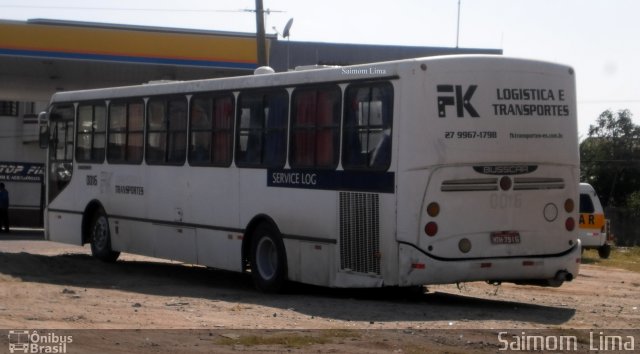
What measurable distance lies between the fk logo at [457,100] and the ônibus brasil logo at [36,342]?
5305 millimetres

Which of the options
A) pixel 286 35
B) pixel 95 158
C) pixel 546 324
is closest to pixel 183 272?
pixel 95 158

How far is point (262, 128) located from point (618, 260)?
56.5 feet

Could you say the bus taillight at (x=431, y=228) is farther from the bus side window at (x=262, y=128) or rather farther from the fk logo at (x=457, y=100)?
the bus side window at (x=262, y=128)

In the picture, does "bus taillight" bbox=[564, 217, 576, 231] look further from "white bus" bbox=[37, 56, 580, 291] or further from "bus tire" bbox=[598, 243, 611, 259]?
"bus tire" bbox=[598, 243, 611, 259]

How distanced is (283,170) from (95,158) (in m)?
6.26

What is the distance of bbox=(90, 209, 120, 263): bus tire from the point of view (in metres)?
19.8

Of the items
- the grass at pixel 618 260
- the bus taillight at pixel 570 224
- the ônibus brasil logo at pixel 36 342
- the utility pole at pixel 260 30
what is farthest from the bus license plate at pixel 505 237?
the utility pole at pixel 260 30

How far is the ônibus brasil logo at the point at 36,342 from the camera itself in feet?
31.7

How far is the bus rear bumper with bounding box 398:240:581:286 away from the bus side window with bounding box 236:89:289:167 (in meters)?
2.95

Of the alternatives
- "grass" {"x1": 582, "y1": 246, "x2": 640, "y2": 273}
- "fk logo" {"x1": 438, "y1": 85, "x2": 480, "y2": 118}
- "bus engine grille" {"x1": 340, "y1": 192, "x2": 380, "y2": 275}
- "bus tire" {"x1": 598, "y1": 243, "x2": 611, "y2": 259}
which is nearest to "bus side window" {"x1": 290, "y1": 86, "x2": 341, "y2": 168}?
"bus engine grille" {"x1": 340, "y1": 192, "x2": 380, "y2": 275}

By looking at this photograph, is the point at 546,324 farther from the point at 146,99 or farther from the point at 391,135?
the point at 146,99

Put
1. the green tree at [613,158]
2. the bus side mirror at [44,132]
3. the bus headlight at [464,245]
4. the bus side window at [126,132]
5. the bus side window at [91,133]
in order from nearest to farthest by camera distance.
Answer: the bus headlight at [464,245], the bus side window at [126,132], the bus side window at [91,133], the bus side mirror at [44,132], the green tree at [613,158]

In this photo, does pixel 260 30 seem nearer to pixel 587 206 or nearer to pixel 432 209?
pixel 587 206

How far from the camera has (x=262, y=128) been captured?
15.5 metres
